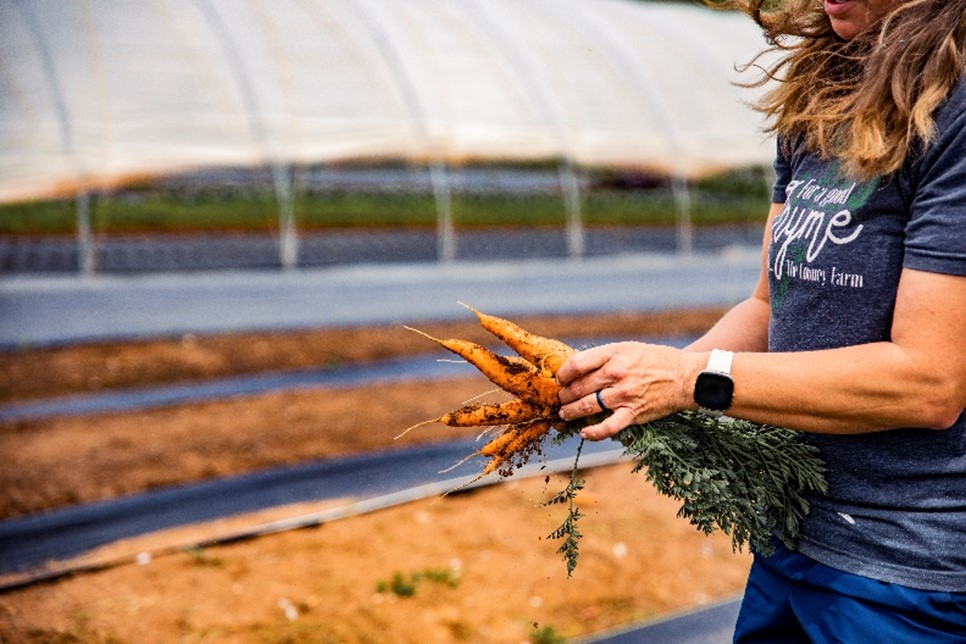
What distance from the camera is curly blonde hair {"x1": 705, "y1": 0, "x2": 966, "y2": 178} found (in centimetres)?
135

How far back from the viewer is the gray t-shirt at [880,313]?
1.33m

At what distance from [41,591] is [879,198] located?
11.1 feet

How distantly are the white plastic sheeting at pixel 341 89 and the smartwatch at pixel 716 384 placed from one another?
30.2ft

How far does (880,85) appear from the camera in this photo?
140 cm

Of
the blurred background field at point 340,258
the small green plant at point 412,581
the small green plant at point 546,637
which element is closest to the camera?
the small green plant at point 546,637

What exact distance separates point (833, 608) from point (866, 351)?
446 millimetres

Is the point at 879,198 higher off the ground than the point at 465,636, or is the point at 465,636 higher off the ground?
the point at 879,198

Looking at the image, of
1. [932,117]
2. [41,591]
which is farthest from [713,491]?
[41,591]

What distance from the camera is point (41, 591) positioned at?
3637mm

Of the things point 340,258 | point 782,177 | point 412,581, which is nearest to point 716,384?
point 782,177

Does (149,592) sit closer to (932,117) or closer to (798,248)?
(798,248)

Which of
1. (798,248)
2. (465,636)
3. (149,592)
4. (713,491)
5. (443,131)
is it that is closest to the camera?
(798,248)

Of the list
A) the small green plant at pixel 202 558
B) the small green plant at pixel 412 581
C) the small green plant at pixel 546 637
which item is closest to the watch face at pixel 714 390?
the small green plant at pixel 546 637

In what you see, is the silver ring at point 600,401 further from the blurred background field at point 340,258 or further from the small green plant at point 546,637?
the small green plant at point 546,637
